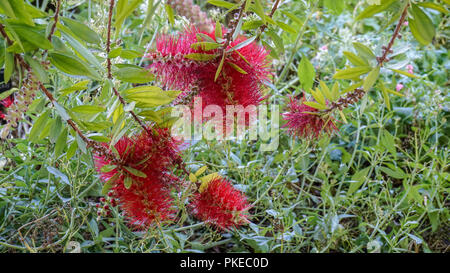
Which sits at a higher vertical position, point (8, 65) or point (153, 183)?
point (8, 65)

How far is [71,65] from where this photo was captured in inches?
16.2

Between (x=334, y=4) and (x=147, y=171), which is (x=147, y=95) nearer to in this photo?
(x=147, y=171)

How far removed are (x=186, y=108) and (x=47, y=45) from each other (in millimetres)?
202

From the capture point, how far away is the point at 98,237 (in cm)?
69

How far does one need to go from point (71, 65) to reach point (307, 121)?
0.28 metres

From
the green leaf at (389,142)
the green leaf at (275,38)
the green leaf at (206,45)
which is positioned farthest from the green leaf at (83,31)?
the green leaf at (389,142)

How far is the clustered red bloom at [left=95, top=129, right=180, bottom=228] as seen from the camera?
0.52 metres

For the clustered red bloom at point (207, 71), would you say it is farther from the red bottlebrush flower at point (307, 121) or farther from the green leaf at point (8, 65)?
the green leaf at point (8, 65)

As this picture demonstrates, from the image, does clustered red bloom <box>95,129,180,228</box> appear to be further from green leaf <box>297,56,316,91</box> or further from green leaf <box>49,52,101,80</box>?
green leaf <box>297,56,316,91</box>

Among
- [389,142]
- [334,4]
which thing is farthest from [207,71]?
[389,142]

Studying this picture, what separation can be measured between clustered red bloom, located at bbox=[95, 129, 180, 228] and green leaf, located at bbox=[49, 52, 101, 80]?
Answer: 0.13 metres

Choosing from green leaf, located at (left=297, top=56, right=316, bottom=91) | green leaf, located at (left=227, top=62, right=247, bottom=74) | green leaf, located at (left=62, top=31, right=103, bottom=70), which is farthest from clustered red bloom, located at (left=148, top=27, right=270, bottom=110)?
green leaf, located at (left=297, top=56, right=316, bottom=91)
